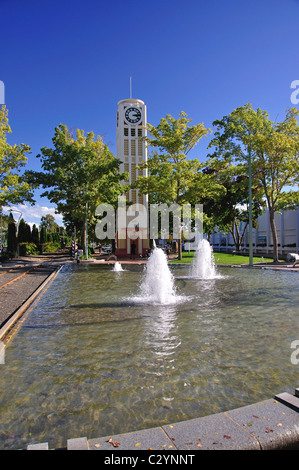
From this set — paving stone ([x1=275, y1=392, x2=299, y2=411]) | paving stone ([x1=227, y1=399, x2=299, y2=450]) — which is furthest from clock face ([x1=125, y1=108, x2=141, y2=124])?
paving stone ([x1=227, y1=399, x2=299, y2=450])

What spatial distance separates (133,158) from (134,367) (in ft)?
133

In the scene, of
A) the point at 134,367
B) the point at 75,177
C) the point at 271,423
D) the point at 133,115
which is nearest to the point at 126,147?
the point at 133,115

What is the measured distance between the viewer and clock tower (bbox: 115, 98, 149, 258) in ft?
137

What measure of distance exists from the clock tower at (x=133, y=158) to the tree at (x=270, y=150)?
16.4m

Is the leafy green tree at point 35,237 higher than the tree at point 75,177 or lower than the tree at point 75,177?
lower

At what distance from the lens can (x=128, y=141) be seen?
142 feet

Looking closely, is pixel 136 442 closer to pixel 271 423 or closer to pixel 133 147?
pixel 271 423

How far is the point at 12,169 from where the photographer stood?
27.0m

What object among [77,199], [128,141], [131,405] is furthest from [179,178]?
[131,405]

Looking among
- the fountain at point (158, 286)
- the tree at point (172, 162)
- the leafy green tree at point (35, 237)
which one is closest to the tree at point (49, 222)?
the leafy green tree at point (35, 237)

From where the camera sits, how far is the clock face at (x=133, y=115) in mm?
44000

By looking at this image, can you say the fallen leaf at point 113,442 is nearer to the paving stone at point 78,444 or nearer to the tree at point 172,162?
the paving stone at point 78,444

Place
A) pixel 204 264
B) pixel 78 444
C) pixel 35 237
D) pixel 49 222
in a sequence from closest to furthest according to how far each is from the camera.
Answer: pixel 78 444
pixel 204 264
pixel 35 237
pixel 49 222

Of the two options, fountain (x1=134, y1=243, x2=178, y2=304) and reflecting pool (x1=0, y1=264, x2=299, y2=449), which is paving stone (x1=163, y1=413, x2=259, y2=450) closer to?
reflecting pool (x1=0, y1=264, x2=299, y2=449)
